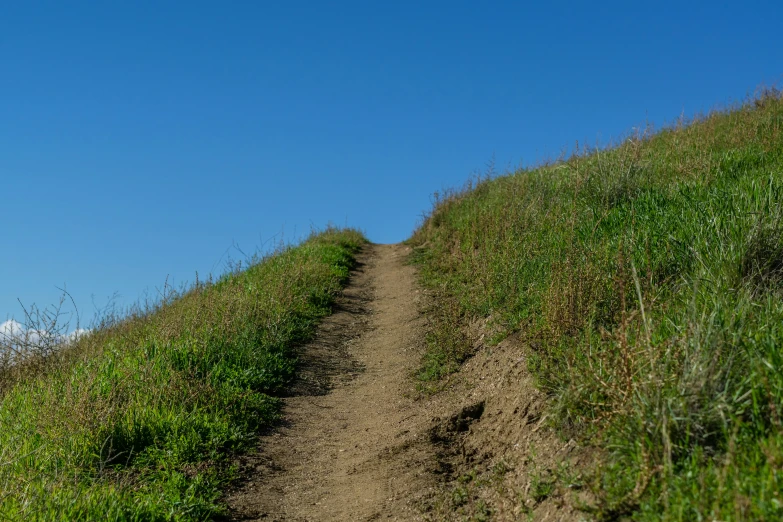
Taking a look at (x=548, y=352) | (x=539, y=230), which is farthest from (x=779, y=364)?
(x=539, y=230)

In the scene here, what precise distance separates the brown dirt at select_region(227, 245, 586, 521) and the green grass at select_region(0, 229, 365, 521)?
438 millimetres

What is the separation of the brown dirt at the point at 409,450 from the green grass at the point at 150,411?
1.44ft

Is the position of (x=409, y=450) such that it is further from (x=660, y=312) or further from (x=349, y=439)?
(x=660, y=312)

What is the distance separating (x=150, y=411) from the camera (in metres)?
6.90

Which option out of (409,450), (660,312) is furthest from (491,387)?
(660,312)

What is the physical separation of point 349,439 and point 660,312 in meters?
3.48

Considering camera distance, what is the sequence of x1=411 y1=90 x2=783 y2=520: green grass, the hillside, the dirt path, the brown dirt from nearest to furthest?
x1=411 y1=90 x2=783 y2=520: green grass
the hillside
the brown dirt
the dirt path

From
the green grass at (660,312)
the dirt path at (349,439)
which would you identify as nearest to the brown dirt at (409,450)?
the dirt path at (349,439)

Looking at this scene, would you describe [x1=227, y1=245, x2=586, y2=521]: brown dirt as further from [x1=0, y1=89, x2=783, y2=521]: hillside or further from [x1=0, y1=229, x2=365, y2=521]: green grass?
[x1=0, y1=229, x2=365, y2=521]: green grass

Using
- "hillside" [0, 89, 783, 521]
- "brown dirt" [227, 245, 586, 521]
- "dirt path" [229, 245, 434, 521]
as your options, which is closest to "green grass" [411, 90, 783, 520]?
"hillside" [0, 89, 783, 521]

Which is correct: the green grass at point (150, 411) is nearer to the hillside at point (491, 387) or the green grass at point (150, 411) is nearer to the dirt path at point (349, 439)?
the hillside at point (491, 387)

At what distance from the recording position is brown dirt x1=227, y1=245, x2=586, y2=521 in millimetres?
5059

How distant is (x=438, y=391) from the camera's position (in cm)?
773

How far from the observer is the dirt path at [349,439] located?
5.63 m
